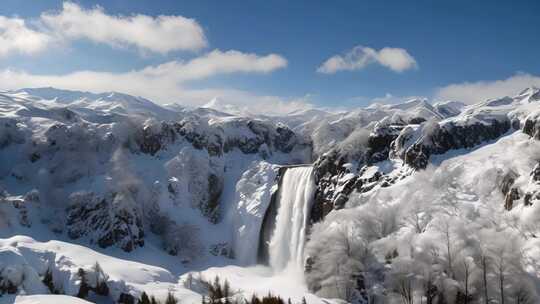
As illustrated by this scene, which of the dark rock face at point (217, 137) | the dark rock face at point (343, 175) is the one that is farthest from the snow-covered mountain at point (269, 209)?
the dark rock face at point (217, 137)

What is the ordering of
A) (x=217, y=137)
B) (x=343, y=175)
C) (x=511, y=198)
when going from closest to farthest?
(x=511, y=198)
(x=343, y=175)
(x=217, y=137)

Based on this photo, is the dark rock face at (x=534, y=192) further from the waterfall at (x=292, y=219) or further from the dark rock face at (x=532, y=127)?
the waterfall at (x=292, y=219)

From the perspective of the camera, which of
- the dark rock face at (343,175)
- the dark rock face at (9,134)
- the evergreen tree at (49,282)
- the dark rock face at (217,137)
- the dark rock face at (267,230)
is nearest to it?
the evergreen tree at (49,282)

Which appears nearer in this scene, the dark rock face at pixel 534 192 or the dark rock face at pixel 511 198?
the dark rock face at pixel 534 192

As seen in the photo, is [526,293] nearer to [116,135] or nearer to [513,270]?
[513,270]

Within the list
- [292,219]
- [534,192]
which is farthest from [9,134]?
[534,192]

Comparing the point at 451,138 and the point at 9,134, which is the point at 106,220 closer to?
the point at 9,134
